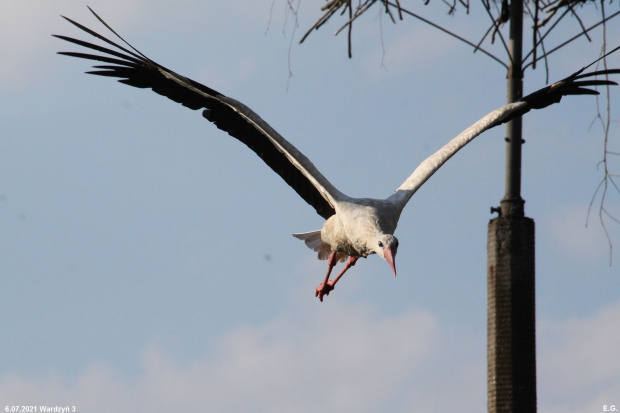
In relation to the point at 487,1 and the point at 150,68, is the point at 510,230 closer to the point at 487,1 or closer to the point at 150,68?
the point at 487,1

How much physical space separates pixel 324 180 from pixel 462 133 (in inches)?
49.3

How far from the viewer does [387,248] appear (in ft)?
19.4

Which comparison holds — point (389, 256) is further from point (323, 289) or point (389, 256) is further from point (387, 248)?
point (323, 289)

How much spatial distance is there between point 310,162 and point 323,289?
125 cm

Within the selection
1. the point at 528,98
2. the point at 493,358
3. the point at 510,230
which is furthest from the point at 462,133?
the point at 493,358

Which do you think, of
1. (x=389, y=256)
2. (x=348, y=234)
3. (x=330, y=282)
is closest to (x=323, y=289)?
(x=330, y=282)

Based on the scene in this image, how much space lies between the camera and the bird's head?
587cm

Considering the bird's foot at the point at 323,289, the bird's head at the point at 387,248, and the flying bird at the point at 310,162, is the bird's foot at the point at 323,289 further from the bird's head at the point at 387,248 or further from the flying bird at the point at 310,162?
the bird's head at the point at 387,248

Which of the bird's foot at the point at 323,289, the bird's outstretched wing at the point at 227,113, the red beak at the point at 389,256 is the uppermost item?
the bird's outstretched wing at the point at 227,113

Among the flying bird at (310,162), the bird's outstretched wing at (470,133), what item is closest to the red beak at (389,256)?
the flying bird at (310,162)

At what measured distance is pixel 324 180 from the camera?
21.4 feet

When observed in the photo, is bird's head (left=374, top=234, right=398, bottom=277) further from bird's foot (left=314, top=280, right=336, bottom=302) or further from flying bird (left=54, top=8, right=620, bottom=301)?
bird's foot (left=314, top=280, right=336, bottom=302)

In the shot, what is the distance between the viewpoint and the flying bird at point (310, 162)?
20.5ft

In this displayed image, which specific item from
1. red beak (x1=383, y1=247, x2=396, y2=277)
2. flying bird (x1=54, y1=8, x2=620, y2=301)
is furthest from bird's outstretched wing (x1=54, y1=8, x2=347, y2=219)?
red beak (x1=383, y1=247, x2=396, y2=277)
